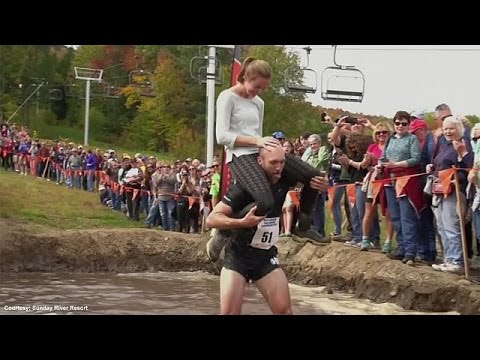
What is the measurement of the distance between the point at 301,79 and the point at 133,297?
6.57 ft

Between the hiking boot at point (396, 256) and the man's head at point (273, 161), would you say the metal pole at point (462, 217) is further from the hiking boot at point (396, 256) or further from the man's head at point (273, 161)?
the man's head at point (273, 161)

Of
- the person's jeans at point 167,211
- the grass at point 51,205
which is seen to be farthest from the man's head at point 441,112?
the grass at point 51,205

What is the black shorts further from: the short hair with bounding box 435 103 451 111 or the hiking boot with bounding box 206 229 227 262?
the short hair with bounding box 435 103 451 111

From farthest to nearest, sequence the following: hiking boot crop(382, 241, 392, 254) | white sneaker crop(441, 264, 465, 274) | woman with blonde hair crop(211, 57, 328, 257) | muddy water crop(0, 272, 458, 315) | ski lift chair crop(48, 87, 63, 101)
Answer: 1. hiking boot crop(382, 241, 392, 254)
2. ski lift chair crop(48, 87, 63, 101)
3. white sneaker crop(441, 264, 465, 274)
4. muddy water crop(0, 272, 458, 315)
5. woman with blonde hair crop(211, 57, 328, 257)

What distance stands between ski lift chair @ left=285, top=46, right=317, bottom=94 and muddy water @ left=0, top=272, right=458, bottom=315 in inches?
58.6

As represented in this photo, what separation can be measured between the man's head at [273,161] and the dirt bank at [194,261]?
5.66 ft

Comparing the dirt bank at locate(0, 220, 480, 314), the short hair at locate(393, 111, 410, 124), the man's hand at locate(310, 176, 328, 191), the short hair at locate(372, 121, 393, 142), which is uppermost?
the short hair at locate(393, 111, 410, 124)

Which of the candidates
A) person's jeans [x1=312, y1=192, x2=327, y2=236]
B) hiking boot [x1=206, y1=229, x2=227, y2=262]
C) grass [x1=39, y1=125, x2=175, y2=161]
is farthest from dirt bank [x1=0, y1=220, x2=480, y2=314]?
hiking boot [x1=206, y1=229, x2=227, y2=262]

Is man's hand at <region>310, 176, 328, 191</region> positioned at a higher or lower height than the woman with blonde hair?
lower

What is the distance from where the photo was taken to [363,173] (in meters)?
5.90

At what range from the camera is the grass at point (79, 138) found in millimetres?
5305

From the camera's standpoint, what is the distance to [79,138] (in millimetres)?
5336

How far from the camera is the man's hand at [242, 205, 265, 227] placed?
12.2 feet

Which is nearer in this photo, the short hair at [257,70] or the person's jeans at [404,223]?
the short hair at [257,70]
